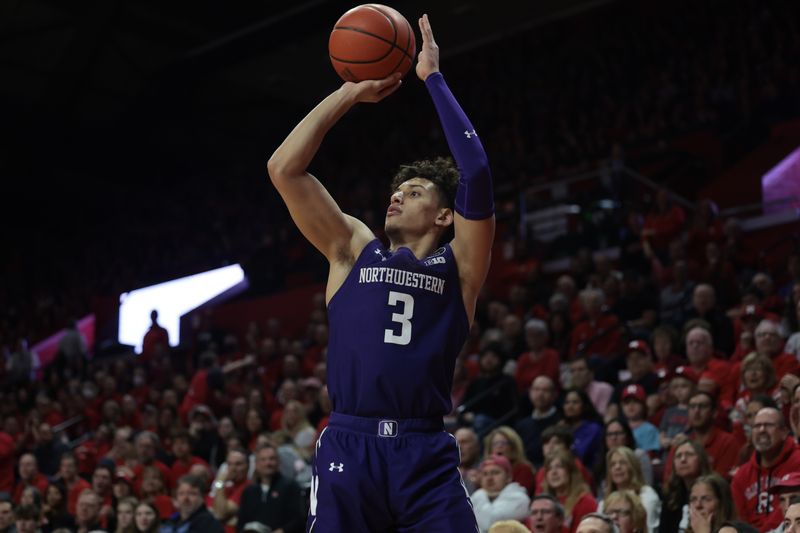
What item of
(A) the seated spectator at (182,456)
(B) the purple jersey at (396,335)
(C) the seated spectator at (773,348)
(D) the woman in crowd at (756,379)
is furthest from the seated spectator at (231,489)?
(B) the purple jersey at (396,335)

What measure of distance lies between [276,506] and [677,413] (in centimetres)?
308

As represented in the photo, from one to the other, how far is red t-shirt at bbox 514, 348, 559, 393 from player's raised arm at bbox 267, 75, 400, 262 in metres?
6.65

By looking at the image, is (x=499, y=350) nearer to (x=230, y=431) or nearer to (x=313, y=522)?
(x=230, y=431)

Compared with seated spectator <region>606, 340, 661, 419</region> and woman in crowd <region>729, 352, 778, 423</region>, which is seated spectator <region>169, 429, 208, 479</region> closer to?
seated spectator <region>606, 340, 661, 419</region>

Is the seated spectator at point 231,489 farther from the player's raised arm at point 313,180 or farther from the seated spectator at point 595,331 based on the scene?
the player's raised arm at point 313,180

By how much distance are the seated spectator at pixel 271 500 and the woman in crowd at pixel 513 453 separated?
154cm

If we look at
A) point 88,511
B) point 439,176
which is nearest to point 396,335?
point 439,176

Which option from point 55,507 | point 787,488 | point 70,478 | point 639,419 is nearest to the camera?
point 787,488

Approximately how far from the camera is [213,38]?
20.1 metres

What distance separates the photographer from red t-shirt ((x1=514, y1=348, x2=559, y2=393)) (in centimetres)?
1020

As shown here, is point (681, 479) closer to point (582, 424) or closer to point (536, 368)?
point (582, 424)

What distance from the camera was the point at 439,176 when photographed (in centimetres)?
388

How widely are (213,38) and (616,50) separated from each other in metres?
7.47

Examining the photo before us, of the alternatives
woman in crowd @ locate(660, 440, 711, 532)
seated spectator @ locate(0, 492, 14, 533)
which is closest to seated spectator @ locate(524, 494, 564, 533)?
woman in crowd @ locate(660, 440, 711, 532)
